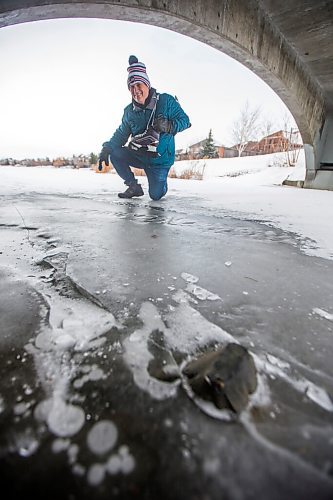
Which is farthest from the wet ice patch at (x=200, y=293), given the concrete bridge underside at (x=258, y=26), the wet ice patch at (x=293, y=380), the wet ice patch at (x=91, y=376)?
the concrete bridge underside at (x=258, y=26)

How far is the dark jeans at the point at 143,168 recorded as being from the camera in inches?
124

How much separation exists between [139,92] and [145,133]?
44cm

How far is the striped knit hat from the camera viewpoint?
2664mm

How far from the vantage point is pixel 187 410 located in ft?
1.39

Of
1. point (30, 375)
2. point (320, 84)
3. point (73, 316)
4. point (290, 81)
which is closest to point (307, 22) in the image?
point (290, 81)

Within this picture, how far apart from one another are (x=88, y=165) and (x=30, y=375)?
16485 millimetres

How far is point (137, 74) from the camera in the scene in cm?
267

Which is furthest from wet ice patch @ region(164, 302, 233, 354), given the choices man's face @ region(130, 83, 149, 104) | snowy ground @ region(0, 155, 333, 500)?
man's face @ region(130, 83, 149, 104)

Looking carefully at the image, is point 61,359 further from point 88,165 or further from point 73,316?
point 88,165

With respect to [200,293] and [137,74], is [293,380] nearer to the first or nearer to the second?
[200,293]

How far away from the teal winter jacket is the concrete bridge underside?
0.67 metres

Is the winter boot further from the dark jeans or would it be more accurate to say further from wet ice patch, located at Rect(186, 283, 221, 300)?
wet ice patch, located at Rect(186, 283, 221, 300)

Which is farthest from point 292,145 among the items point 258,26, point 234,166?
point 258,26

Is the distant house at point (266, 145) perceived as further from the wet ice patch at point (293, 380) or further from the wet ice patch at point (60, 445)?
the wet ice patch at point (60, 445)
